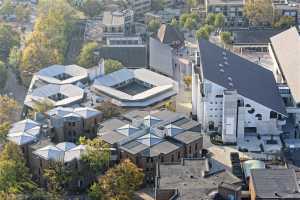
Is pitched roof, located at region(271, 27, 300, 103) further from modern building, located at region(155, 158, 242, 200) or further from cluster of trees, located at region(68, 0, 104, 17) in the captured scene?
cluster of trees, located at region(68, 0, 104, 17)

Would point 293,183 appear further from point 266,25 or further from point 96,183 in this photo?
point 266,25

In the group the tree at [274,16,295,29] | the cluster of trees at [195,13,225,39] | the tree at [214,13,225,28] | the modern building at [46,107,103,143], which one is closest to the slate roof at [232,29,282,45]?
the tree at [274,16,295,29]

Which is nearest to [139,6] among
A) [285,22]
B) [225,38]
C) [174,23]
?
[174,23]

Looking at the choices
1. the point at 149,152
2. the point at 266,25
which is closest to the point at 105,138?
the point at 149,152

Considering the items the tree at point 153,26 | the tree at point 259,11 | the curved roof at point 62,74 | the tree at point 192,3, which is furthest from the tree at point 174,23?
the curved roof at point 62,74

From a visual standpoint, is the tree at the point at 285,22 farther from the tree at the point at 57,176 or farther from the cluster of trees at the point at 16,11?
the tree at the point at 57,176

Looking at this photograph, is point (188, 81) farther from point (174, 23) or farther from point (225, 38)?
point (174, 23)
